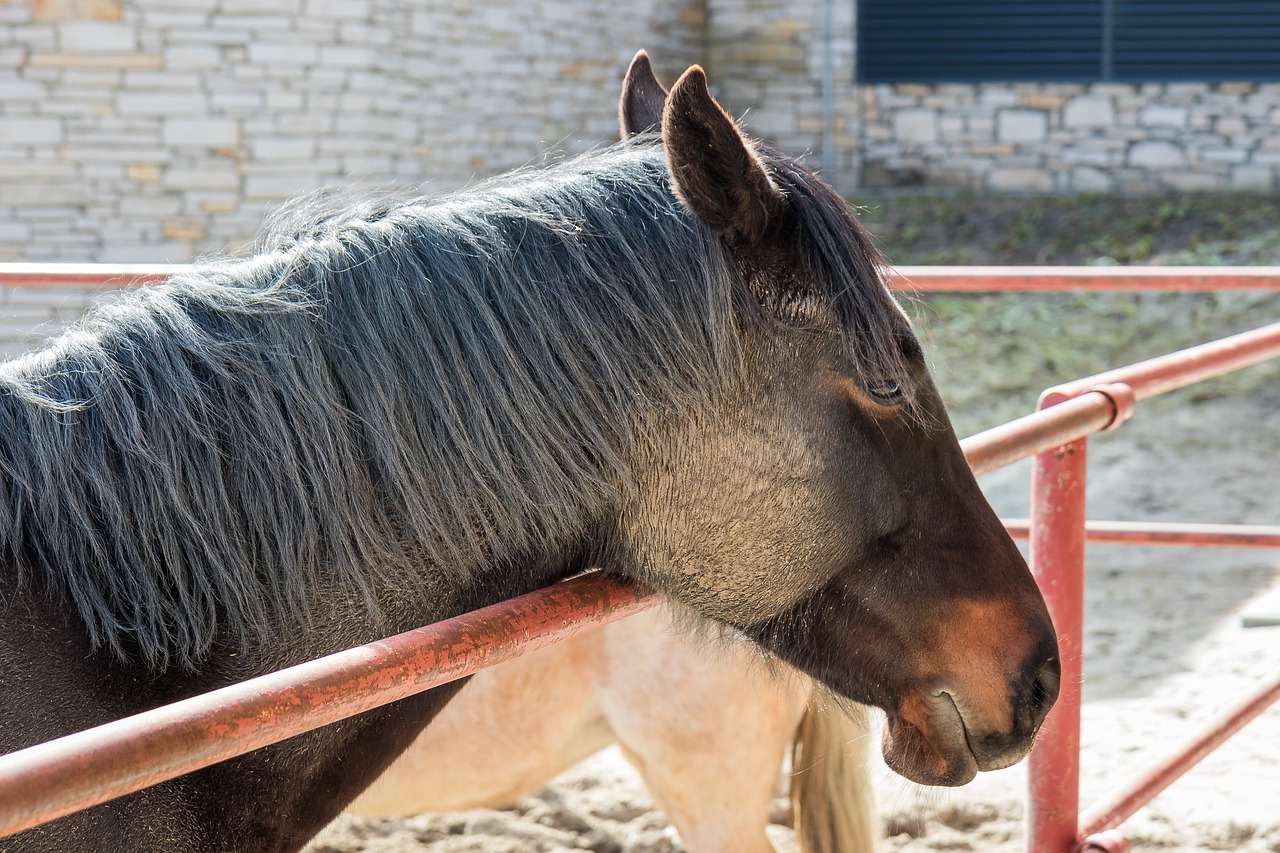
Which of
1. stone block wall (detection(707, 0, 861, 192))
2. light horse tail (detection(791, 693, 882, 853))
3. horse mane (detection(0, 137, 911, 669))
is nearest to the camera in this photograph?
horse mane (detection(0, 137, 911, 669))

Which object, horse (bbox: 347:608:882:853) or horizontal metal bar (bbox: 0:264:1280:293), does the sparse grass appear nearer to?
horizontal metal bar (bbox: 0:264:1280:293)

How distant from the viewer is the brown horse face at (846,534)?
4.36 ft

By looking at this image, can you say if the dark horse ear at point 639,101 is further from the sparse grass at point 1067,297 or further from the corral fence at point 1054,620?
the sparse grass at point 1067,297

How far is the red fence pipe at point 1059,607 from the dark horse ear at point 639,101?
31.0 inches

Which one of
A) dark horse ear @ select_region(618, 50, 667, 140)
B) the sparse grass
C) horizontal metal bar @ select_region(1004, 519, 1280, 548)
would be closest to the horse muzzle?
dark horse ear @ select_region(618, 50, 667, 140)

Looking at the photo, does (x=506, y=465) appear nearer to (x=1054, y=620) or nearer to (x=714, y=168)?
(x=714, y=168)

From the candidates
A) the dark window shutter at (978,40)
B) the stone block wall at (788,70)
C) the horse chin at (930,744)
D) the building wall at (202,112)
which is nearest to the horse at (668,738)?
the horse chin at (930,744)

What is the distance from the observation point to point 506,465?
1270 mm

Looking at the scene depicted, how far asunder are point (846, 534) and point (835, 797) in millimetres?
1323

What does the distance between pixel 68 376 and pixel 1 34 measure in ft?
26.0

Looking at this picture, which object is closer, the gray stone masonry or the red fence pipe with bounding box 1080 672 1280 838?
the red fence pipe with bounding box 1080 672 1280 838

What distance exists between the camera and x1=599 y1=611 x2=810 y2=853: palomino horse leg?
8.23ft

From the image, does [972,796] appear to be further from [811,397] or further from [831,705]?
[811,397]

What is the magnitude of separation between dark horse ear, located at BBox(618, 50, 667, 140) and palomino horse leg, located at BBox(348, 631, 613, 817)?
1239 mm
